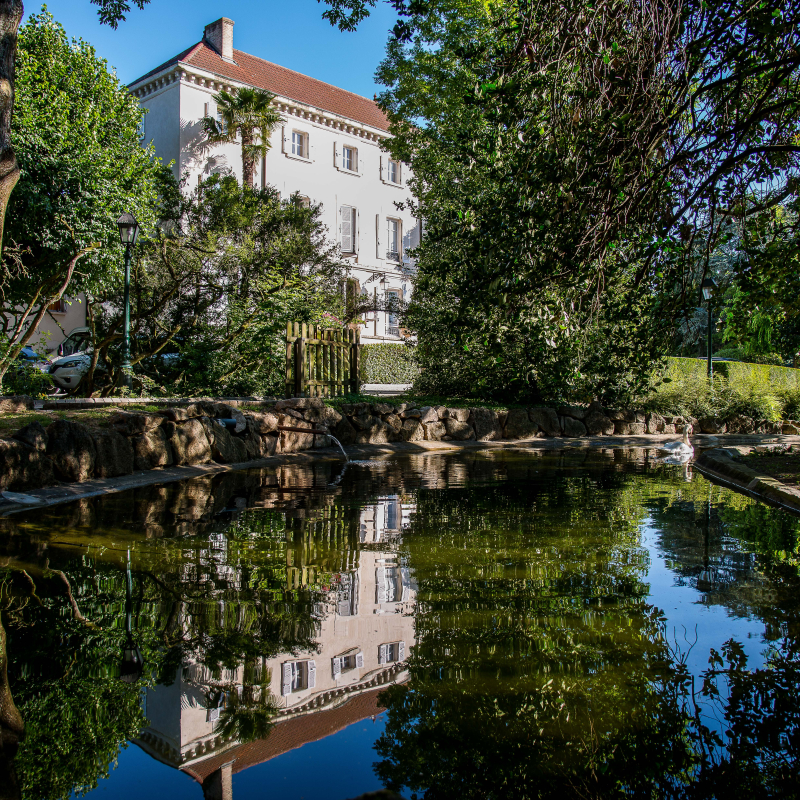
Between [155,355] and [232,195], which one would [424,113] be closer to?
[232,195]

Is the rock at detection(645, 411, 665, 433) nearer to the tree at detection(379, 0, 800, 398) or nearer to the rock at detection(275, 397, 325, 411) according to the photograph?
the rock at detection(275, 397, 325, 411)

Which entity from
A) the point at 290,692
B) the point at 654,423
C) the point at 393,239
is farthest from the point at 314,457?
the point at 393,239

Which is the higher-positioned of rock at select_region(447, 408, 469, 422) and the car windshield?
the car windshield

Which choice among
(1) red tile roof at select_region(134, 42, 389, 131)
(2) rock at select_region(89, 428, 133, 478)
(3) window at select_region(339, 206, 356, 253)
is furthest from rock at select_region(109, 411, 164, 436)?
(3) window at select_region(339, 206, 356, 253)

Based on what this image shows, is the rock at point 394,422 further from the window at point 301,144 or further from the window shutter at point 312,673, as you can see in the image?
the window at point 301,144

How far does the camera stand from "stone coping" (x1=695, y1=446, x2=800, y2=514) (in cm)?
757

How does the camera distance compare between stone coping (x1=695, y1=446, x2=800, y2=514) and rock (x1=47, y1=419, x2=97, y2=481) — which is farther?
rock (x1=47, y1=419, x2=97, y2=481)

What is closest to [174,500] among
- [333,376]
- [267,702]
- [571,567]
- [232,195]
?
[571,567]

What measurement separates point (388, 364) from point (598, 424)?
14.6 meters

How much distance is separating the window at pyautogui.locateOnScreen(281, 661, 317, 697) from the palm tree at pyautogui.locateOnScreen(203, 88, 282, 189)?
27245 millimetres

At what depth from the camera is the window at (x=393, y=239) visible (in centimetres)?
3825

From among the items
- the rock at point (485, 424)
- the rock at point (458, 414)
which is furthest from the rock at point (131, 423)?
the rock at point (485, 424)

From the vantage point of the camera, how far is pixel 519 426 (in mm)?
18109

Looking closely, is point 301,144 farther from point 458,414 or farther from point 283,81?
point 458,414
